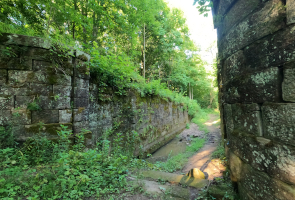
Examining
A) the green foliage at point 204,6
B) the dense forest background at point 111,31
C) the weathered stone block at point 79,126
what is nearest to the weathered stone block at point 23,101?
the weathered stone block at point 79,126

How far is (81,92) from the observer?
11.4 feet

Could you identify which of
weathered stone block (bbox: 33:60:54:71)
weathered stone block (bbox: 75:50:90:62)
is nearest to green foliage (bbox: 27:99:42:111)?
weathered stone block (bbox: 33:60:54:71)

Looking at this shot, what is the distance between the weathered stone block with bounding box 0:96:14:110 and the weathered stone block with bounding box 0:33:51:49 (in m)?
1.02

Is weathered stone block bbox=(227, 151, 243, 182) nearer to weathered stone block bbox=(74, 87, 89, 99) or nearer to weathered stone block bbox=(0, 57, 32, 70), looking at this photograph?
weathered stone block bbox=(74, 87, 89, 99)

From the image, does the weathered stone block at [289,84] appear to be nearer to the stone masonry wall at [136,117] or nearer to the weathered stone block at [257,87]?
the weathered stone block at [257,87]

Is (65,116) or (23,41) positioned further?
(65,116)

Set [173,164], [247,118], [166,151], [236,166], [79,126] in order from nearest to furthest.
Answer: [247,118]
[236,166]
[79,126]
[173,164]
[166,151]

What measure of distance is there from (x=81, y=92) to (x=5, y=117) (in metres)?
1.40

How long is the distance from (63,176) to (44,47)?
8.21ft

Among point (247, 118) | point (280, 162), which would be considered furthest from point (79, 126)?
point (280, 162)

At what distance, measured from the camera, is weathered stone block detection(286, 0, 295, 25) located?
119 centimetres

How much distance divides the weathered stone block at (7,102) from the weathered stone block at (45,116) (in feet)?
1.25

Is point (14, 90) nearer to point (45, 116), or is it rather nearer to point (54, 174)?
point (45, 116)

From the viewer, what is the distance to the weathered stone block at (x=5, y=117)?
2711 mm
